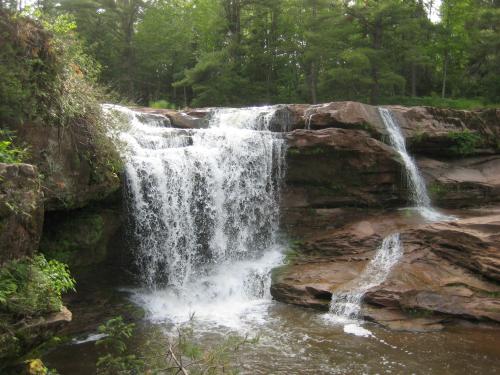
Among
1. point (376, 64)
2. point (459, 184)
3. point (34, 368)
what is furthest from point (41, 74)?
point (376, 64)

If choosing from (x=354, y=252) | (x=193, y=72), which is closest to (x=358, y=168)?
(x=354, y=252)

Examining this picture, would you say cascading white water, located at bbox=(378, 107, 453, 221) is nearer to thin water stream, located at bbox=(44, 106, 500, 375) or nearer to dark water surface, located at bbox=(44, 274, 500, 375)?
thin water stream, located at bbox=(44, 106, 500, 375)

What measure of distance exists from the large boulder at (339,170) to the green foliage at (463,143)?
9.20 ft

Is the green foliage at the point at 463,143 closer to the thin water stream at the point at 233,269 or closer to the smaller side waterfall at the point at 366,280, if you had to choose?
the thin water stream at the point at 233,269

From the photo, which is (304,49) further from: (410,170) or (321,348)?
(321,348)

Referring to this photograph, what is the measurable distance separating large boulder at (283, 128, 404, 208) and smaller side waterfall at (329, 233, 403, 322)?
7.91 ft

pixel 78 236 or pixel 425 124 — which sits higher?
pixel 425 124

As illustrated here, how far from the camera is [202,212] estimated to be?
11609 mm

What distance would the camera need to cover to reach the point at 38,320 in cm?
480

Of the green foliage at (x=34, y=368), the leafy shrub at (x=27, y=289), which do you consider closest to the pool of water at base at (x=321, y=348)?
the green foliage at (x=34, y=368)

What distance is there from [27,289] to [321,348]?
4.95 meters

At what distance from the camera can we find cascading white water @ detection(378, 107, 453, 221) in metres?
13.7

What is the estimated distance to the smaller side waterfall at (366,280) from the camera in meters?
9.59

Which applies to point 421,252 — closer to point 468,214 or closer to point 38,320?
point 468,214
